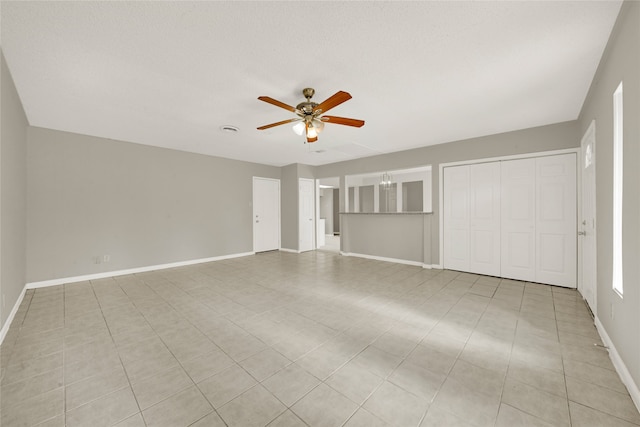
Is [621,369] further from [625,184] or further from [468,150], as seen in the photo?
[468,150]

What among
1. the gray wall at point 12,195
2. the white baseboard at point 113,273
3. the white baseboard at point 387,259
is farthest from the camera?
the white baseboard at point 387,259

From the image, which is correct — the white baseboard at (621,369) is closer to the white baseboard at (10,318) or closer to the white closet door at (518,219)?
the white closet door at (518,219)

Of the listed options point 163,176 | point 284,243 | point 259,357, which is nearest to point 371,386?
point 259,357

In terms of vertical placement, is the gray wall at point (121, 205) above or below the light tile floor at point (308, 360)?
above

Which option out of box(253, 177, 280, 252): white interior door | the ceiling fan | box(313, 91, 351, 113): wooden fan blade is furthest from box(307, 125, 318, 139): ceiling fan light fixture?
box(253, 177, 280, 252): white interior door

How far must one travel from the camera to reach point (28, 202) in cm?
380

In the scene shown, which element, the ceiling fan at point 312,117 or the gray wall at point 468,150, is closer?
the ceiling fan at point 312,117

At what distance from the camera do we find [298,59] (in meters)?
2.21

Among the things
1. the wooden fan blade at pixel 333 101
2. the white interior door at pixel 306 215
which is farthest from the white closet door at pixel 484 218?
the white interior door at pixel 306 215

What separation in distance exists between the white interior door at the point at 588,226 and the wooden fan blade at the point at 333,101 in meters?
2.79

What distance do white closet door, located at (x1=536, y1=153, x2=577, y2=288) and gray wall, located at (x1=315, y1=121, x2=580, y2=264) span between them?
0.27 meters

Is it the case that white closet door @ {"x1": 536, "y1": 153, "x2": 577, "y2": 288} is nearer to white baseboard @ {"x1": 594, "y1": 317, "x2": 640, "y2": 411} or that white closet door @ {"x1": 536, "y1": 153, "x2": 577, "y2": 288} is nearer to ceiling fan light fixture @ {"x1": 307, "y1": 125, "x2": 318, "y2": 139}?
white baseboard @ {"x1": 594, "y1": 317, "x2": 640, "y2": 411}

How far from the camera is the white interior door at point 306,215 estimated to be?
713 centimetres

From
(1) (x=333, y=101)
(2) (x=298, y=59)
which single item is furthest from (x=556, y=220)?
(2) (x=298, y=59)
